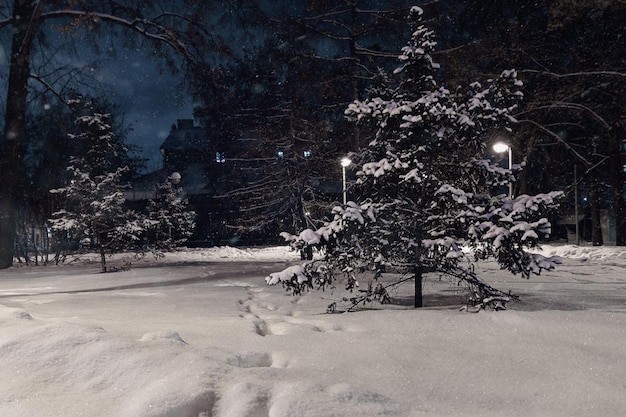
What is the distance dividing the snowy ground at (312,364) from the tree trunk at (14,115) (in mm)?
10112

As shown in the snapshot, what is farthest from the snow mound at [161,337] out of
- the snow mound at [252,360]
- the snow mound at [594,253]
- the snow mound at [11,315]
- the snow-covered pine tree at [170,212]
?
the snow-covered pine tree at [170,212]

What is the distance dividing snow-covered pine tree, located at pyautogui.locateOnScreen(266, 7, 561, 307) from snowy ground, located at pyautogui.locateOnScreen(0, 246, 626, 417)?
0.73 meters

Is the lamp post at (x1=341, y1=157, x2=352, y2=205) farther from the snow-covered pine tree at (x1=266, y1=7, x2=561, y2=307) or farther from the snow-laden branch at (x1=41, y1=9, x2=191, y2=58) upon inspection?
the snow-laden branch at (x1=41, y1=9, x2=191, y2=58)

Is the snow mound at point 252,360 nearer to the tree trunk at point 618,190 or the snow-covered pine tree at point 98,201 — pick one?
the snow-covered pine tree at point 98,201

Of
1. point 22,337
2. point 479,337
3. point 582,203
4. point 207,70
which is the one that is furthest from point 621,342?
point 582,203

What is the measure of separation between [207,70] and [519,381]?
12.5m

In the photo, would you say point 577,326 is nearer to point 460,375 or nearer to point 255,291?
point 460,375

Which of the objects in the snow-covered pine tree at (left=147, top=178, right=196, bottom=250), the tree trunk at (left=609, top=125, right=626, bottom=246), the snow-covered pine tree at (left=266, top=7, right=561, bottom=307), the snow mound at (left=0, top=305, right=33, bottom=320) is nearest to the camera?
the snow mound at (left=0, top=305, right=33, bottom=320)

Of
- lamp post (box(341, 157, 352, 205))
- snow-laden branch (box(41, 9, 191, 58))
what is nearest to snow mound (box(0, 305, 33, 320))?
lamp post (box(341, 157, 352, 205))

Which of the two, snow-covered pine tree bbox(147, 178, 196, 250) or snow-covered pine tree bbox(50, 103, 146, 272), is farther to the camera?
snow-covered pine tree bbox(147, 178, 196, 250)

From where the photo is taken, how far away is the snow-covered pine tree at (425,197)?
242 inches

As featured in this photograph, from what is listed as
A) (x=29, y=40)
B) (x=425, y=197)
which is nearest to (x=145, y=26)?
(x=29, y=40)

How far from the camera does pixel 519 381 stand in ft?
12.0

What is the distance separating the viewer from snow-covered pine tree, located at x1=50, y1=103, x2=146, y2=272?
50.5 feet
